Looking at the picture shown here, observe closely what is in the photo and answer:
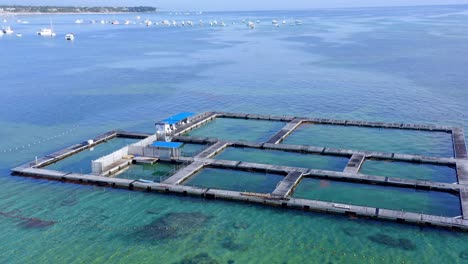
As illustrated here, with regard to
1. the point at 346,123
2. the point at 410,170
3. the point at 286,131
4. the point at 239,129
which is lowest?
the point at 410,170

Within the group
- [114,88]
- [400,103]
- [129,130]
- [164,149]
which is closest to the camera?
[164,149]

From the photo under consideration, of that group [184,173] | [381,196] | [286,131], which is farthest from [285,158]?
[381,196]

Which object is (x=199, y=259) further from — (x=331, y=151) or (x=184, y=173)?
(x=331, y=151)

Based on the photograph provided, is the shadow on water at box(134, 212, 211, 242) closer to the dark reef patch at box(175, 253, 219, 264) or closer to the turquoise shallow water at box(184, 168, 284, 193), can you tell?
the dark reef patch at box(175, 253, 219, 264)

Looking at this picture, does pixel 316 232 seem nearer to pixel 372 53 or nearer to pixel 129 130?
pixel 129 130

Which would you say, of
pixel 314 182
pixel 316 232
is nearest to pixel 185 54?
pixel 314 182

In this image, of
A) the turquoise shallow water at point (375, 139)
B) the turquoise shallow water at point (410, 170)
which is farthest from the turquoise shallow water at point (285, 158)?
the turquoise shallow water at point (375, 139)

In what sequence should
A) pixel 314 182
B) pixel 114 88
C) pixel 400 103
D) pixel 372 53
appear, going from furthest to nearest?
pixel 372 53 < pixel 114 88 < pixel 400 103 < pixel 314 182
